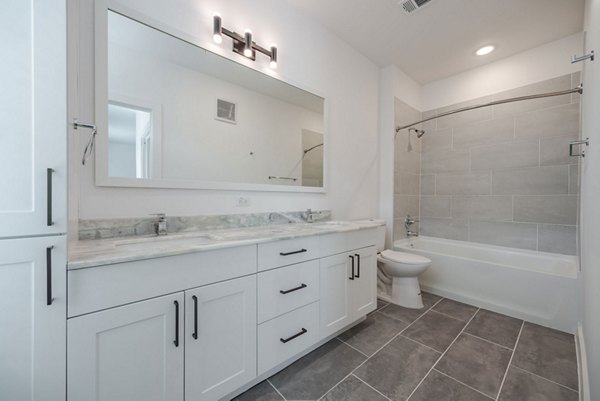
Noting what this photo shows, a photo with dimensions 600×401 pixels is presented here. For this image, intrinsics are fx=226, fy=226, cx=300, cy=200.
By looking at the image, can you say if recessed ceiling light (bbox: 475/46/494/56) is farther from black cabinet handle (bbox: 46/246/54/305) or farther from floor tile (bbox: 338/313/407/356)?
black cabinet handle (bbox: 46/246/54/305)

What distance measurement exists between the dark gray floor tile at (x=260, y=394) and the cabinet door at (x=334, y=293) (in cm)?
42

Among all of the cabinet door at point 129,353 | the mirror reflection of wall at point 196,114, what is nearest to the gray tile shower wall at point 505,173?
the mirror reflection of wall at point 196,114

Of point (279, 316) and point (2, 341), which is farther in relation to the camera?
point (279, 316)

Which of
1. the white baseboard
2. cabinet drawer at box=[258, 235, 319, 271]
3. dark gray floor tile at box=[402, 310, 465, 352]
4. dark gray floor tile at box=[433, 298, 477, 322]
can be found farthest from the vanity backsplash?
the white baseboard

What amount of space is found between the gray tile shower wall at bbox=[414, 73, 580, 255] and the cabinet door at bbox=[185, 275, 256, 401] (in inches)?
90.9

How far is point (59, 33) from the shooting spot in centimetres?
72

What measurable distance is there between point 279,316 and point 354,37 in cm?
263

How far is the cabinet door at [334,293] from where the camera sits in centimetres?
151

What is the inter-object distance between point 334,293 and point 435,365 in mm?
761

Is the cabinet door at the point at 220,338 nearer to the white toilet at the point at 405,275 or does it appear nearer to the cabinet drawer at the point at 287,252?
the cabinet drawer at the point at 287,252

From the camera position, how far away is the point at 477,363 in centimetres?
147

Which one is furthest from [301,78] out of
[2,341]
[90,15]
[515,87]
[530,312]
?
[530,312]

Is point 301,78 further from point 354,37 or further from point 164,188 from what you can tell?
point 164,188

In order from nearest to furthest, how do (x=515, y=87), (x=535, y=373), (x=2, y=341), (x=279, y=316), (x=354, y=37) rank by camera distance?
(x=2, y=341) → (x=279, y=316) → (x=535, y=373) → (x=354, y=37) → (x=515, y=87)
